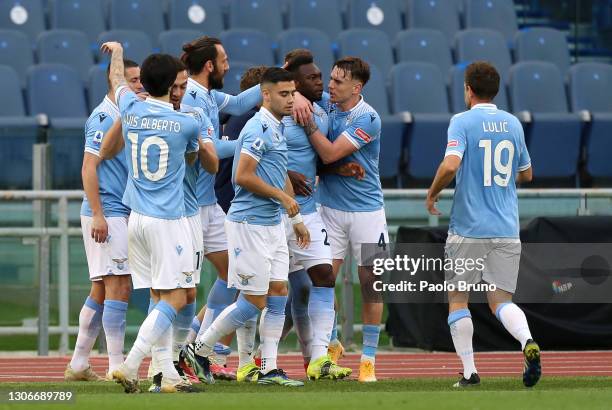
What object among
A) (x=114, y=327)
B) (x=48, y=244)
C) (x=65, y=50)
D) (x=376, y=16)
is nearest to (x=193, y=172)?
(x=114, y=327)

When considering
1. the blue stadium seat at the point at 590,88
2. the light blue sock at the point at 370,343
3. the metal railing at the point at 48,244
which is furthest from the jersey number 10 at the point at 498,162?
the blue stadium seat at the point at 590,88

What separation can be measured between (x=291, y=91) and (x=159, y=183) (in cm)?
115

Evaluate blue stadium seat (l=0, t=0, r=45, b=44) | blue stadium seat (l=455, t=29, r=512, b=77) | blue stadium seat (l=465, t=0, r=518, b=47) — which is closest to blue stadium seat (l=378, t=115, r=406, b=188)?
blue stadium seat (l=455, t=29, r=512, b=77)

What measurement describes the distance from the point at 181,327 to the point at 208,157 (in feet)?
4.06

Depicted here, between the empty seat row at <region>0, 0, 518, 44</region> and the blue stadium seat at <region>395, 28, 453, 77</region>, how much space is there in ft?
2.64

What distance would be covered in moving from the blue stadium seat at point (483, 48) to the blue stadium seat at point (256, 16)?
228 centimetres

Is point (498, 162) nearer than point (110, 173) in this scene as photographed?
Yes

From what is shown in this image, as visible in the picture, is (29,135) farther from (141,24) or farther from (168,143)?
(168,143)

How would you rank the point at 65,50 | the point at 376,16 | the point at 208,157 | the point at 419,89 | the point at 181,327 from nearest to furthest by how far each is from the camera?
the point at 208,157, the point at 181,327, the point at 419,89, the point at 65,50, the point at 376,16

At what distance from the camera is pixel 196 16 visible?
1655 centimetres

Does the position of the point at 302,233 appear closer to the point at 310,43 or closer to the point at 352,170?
the point at 352,170

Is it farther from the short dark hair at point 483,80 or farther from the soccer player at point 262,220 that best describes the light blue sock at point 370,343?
the short dark hair at point 483,80

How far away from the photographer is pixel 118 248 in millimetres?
8852

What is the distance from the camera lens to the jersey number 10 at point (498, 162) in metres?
8.25
